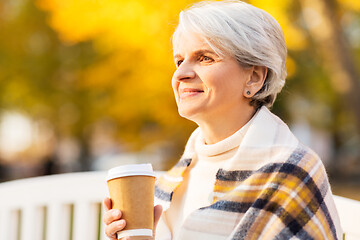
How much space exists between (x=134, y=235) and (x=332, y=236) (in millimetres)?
620

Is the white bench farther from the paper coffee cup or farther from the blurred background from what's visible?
the blurred background

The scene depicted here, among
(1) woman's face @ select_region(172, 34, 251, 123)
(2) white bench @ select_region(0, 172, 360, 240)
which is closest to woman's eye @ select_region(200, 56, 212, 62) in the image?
(1) woman's face @ select_region(172, 34, 251, 123)

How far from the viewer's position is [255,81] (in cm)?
176

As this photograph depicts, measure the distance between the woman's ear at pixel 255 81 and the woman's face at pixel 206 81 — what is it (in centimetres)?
1

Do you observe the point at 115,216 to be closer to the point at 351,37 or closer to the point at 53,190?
the point at 53,190

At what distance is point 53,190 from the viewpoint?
9.11 ft

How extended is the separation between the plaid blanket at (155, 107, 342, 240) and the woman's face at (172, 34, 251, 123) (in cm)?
11

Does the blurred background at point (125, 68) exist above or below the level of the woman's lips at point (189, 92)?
above

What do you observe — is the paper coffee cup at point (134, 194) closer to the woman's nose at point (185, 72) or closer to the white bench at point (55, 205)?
the woman's nose at point (185, 72)

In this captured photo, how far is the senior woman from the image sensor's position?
1575 millimetres

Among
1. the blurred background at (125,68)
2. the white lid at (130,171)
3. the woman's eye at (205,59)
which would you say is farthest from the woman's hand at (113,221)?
the blurred background at (125,68)

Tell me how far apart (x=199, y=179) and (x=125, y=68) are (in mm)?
6986

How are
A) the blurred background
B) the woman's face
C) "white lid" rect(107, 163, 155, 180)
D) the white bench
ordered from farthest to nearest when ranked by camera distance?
the blurred background < the white bench < the woman's face < "white lid" rect(107, 163, 155, 180)

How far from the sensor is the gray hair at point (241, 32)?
5.42 ft
